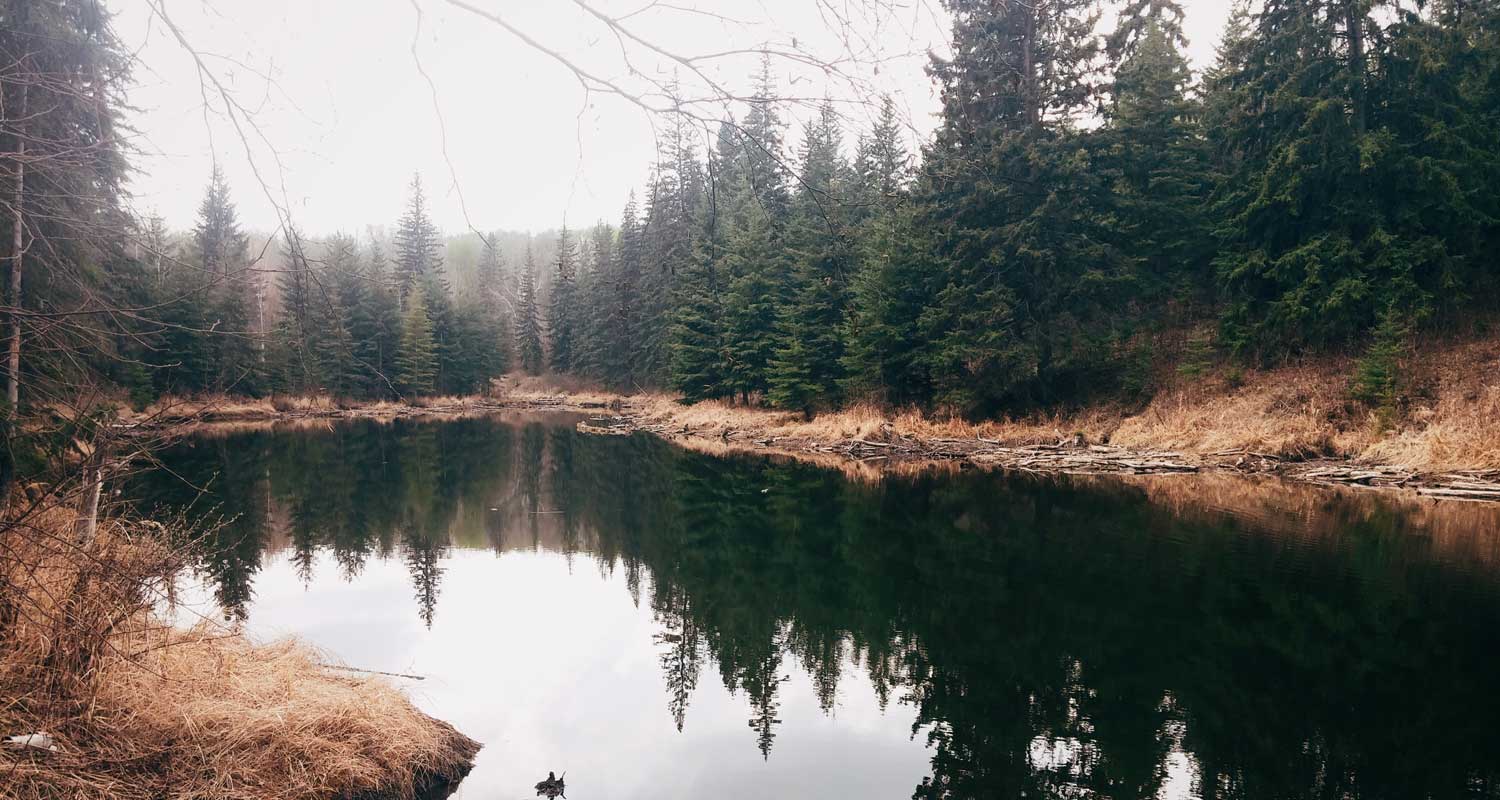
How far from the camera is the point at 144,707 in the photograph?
4430mm

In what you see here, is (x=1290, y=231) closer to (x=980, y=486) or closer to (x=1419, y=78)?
(x=1419, y=78)

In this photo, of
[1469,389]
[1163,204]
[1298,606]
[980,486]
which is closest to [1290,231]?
[1163,204]

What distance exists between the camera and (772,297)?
109 ft

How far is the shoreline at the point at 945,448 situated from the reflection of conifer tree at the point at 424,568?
10.8 ft

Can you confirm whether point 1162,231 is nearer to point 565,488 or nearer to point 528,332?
point 565,488

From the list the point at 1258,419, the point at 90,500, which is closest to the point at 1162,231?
the point at 1258,419

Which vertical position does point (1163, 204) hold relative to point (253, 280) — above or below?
above

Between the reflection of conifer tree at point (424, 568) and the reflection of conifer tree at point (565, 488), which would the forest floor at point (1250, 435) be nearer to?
the reflection of conifer tree at point (565, 488)

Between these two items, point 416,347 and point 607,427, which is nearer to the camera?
point 607,427

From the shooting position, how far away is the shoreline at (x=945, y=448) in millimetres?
15211

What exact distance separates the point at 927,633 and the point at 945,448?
15363mm

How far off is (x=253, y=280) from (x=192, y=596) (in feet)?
23.3

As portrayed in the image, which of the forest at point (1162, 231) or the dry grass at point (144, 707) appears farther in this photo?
the forest at point (1162, 231)

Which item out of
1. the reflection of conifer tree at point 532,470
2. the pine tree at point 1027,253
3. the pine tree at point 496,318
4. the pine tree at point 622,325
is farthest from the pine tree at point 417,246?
the pine tree at point 1027,253
